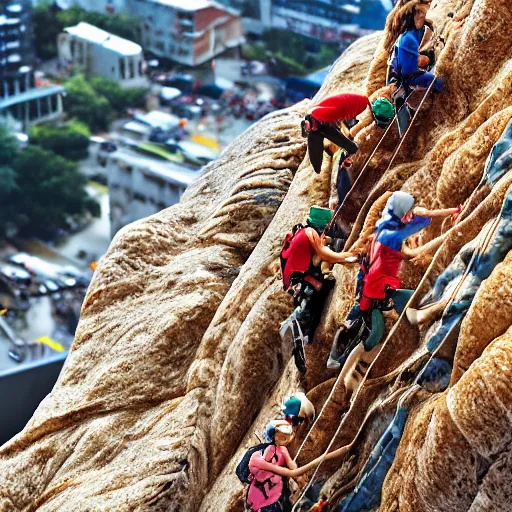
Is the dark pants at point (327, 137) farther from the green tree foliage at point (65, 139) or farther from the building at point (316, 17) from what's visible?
the green tree foliage at point (65, 139)

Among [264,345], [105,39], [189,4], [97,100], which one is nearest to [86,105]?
[97,100]

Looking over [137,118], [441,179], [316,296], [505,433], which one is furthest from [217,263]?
[137,118]

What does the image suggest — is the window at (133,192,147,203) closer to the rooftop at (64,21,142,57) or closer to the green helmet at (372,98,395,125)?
the rooftop at (64,21,142,57)

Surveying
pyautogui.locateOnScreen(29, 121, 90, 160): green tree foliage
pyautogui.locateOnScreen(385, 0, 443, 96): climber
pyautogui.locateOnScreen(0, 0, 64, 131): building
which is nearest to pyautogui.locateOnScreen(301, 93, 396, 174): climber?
pyautogui.locateOnScreen(385, 0, 443, 96): climber

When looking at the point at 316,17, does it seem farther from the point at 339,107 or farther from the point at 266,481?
the point at 266,481

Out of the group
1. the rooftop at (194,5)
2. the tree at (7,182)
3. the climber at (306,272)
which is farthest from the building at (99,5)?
the climber at (306,272)

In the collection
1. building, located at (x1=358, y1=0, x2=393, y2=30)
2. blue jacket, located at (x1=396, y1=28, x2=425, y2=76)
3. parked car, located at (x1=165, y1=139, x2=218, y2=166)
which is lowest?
parked car, located at (x1=165, y1=139, x2=218, y2=166)
